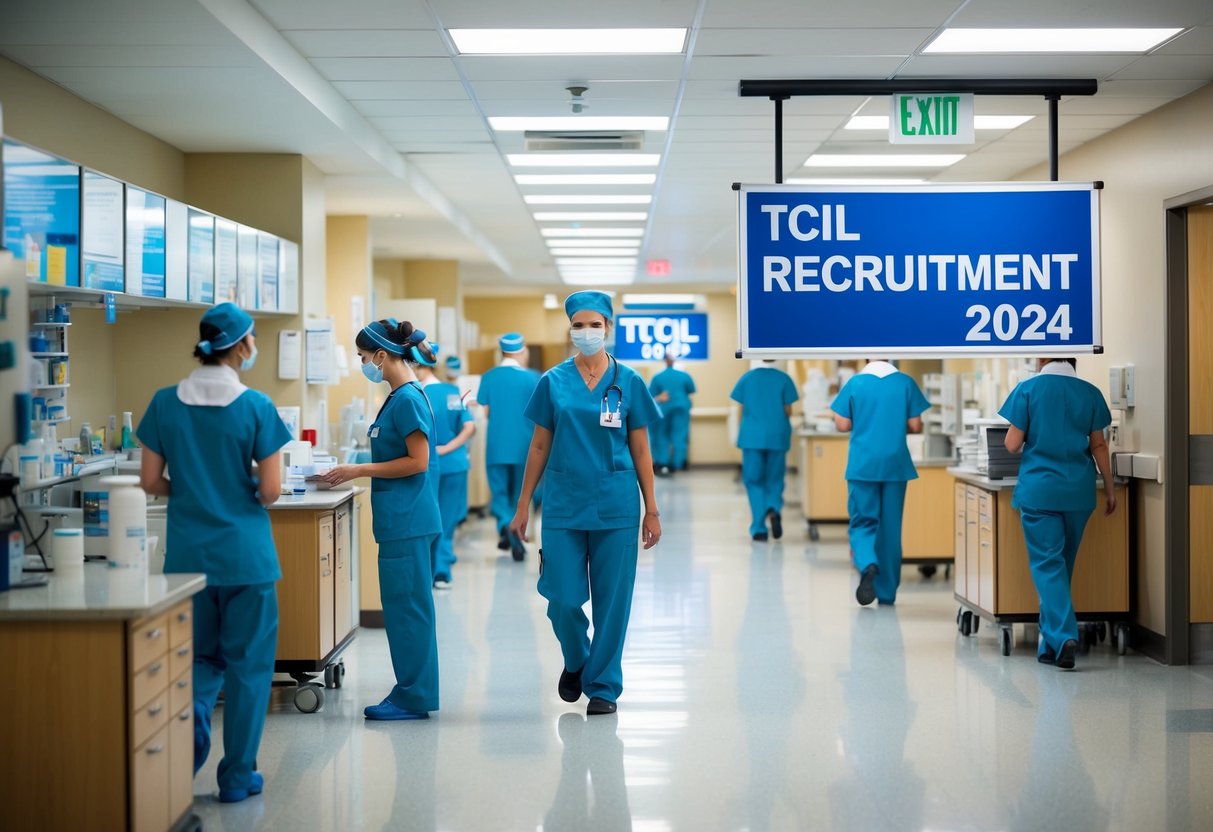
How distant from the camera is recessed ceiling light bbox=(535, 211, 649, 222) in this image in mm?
9828

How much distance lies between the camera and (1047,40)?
479cm

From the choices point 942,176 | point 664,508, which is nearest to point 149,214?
point 942,176

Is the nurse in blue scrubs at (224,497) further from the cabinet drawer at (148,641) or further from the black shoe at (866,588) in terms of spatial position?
the black shoe at (866,588)

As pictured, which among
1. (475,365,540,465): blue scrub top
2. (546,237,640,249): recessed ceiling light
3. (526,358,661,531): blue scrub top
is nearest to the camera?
(526,358,661,531): blue scrub top

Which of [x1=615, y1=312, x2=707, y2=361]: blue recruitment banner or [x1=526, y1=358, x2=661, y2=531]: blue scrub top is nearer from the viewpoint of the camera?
[x1=526, y1=358, x2=661, y2=531]: blue scrub top

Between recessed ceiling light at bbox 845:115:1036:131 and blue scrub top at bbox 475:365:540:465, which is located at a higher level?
recessed ceiling light at bbox 845:115:1036:131

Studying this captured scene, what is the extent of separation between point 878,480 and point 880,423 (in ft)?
1.10

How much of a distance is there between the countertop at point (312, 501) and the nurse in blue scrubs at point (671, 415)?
35.8ft

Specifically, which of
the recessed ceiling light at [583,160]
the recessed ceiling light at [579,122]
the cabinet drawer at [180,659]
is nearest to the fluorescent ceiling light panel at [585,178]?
the recessed ceiling light at [583,160]

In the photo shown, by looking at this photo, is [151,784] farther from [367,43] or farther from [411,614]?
[367,43]

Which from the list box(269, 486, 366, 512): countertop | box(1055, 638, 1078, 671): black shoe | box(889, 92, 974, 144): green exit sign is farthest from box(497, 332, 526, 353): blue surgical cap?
box(1055, 638, 1078, 671): black shoe

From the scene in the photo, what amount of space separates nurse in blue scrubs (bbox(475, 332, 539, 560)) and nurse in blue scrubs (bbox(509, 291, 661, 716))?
14.0ft

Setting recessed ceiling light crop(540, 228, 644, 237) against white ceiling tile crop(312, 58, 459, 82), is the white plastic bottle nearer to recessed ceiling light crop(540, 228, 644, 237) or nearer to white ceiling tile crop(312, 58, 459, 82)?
white ceiling tile crop(312, 58, 459, 82)

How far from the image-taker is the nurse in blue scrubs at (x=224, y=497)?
3.57 m
